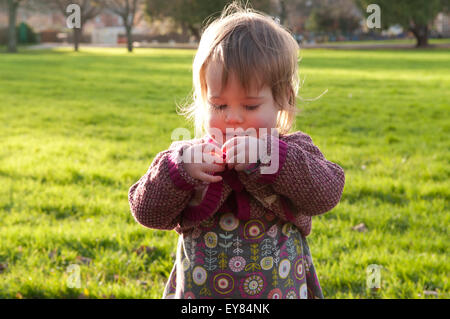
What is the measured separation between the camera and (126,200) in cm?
452

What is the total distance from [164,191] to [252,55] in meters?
0.52

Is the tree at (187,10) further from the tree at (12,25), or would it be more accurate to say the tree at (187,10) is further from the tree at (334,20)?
the tree at (12,25)

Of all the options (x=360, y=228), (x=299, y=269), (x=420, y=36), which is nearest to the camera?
(x=299, y=269)

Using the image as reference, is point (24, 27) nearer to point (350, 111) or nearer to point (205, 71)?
point (350, 111)

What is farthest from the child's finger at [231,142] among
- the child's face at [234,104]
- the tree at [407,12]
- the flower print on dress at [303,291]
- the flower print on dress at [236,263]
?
the tree at [407,12]

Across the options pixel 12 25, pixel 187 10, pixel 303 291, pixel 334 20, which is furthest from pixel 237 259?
pixel 334 20

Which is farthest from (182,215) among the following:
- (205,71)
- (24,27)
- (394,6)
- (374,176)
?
(24,27)

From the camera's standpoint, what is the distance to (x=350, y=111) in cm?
909

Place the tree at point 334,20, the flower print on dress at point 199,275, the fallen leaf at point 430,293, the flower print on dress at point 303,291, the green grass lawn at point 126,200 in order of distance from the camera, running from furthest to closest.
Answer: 1. the tree at point 334,20
2. the green grass lawn at point 126,200
3. the fallen leaf at point 430,293
4. the flower print on dress at point 303,291
5. the flower print on dress at point 199,275

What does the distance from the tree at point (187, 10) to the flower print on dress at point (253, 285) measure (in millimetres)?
42695

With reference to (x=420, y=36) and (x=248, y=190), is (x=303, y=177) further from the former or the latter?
(x=420, y=36)

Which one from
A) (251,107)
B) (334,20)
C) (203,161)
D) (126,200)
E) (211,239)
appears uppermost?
(334,20)

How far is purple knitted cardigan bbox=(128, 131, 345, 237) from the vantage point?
169 cm

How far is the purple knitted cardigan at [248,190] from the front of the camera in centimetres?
169
